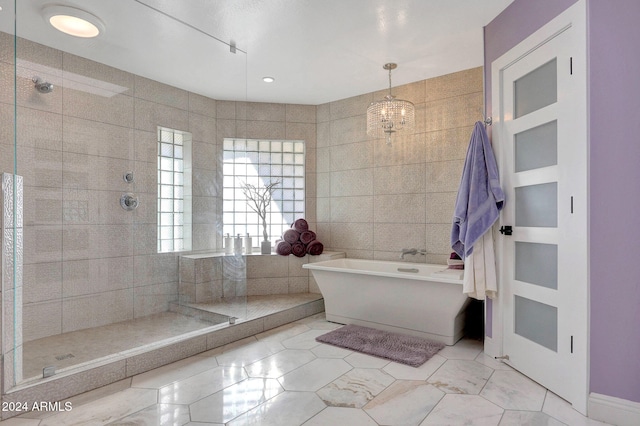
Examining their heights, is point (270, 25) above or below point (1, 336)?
above

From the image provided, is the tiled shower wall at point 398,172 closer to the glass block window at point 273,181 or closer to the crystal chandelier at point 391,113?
the glass block window at point 273,181

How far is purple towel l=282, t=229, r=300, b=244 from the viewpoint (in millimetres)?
4215

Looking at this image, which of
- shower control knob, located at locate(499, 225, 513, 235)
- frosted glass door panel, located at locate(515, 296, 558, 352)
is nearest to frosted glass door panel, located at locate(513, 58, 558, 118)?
shower control knob, located at locate(499, 225, 513, 235)

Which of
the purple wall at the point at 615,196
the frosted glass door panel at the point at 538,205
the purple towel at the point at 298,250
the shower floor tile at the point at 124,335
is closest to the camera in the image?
the purple wall at the point at 615,196

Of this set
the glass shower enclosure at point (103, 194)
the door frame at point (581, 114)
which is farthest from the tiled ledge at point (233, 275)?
the door frame at point (581, 114)

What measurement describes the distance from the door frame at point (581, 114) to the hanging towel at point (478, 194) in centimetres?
10

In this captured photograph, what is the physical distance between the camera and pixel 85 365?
222 centimetres

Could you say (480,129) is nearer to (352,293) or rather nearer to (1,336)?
(352,293)

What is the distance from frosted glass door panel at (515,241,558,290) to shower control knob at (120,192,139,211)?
10.6 ft

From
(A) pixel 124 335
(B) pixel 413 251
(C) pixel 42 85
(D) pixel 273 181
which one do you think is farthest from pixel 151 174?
(B) pixel 413 251

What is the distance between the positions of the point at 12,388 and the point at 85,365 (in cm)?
37

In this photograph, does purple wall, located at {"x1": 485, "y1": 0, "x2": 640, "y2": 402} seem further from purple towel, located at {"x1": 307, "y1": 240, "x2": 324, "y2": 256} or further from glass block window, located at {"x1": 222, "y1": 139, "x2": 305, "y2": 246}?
glass block window, located at {"x1": 222, "y1": 139, "x2": 305, "y2": 246}

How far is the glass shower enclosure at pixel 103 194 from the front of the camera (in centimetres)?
226

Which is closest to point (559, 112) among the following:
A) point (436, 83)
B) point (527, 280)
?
point (527, 280)
